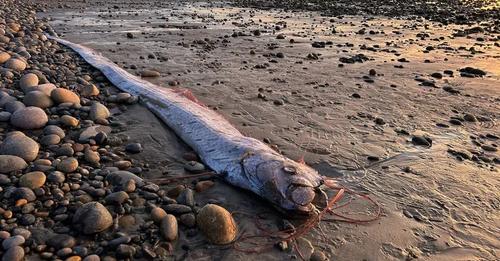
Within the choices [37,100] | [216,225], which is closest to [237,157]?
[216,225]

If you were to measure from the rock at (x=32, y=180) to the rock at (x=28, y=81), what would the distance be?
3.29 metres

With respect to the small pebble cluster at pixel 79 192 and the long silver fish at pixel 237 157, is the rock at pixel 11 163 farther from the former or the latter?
the long silver fish at pixel 237 157

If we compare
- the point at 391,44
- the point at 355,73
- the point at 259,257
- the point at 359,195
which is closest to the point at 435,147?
the point at 359,195

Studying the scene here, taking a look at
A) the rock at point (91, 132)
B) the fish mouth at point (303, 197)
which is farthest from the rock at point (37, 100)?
the fish mouth at point (303, 197)

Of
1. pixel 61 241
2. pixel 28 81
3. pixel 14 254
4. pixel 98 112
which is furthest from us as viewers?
pixel 28 81

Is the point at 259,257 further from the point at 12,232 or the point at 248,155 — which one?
the point at 12,232

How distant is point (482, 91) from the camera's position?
8492 mm

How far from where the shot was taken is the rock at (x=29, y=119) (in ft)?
18.8

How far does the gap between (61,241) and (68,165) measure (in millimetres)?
1330

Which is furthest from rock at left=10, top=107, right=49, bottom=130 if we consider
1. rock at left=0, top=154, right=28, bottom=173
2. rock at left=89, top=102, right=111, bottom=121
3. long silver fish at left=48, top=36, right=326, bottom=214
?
long silver fish at left=48, top=36, right=326, bottom=214

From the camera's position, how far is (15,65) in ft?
27.0

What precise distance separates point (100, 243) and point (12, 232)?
73 centimetres

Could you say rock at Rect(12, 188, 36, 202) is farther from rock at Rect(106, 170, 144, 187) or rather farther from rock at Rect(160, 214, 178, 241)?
rock at Rect(160, 214, 178, 241)

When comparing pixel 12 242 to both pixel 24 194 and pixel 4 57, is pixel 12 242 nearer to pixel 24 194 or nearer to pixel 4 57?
pixel 24 194
